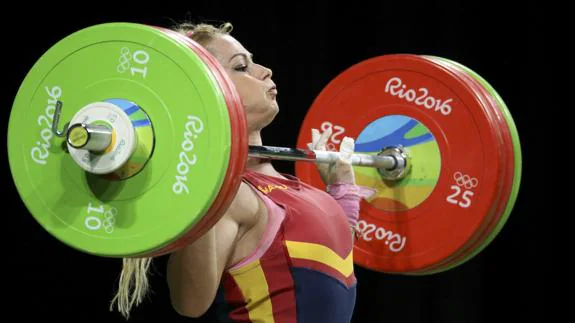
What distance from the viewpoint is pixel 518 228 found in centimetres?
334

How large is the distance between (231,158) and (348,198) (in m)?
0.83

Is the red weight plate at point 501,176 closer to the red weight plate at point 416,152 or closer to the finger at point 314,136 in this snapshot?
the red weight plate at point 416,152

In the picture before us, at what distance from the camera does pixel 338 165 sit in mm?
2369

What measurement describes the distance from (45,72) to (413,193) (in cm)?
127

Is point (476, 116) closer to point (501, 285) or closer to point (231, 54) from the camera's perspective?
point (231, 54)

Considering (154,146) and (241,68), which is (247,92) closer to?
(241,68)

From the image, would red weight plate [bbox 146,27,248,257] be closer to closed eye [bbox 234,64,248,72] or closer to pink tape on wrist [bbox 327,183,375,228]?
closed eye [bbox 234,64,248,72]

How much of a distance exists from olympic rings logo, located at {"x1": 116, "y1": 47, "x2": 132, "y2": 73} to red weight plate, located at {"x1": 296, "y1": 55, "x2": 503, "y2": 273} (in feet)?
3.55

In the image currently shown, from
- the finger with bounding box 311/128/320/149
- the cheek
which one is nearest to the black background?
the finger with bounding box 311/128/320/149

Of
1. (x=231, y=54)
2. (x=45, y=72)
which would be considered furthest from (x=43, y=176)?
(x=231, y=54)

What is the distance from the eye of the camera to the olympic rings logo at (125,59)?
165 cm

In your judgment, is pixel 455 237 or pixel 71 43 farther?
pixel 455 237

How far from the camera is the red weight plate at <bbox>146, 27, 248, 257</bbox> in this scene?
62.6 inches

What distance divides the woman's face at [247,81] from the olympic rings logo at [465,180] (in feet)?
2.13
